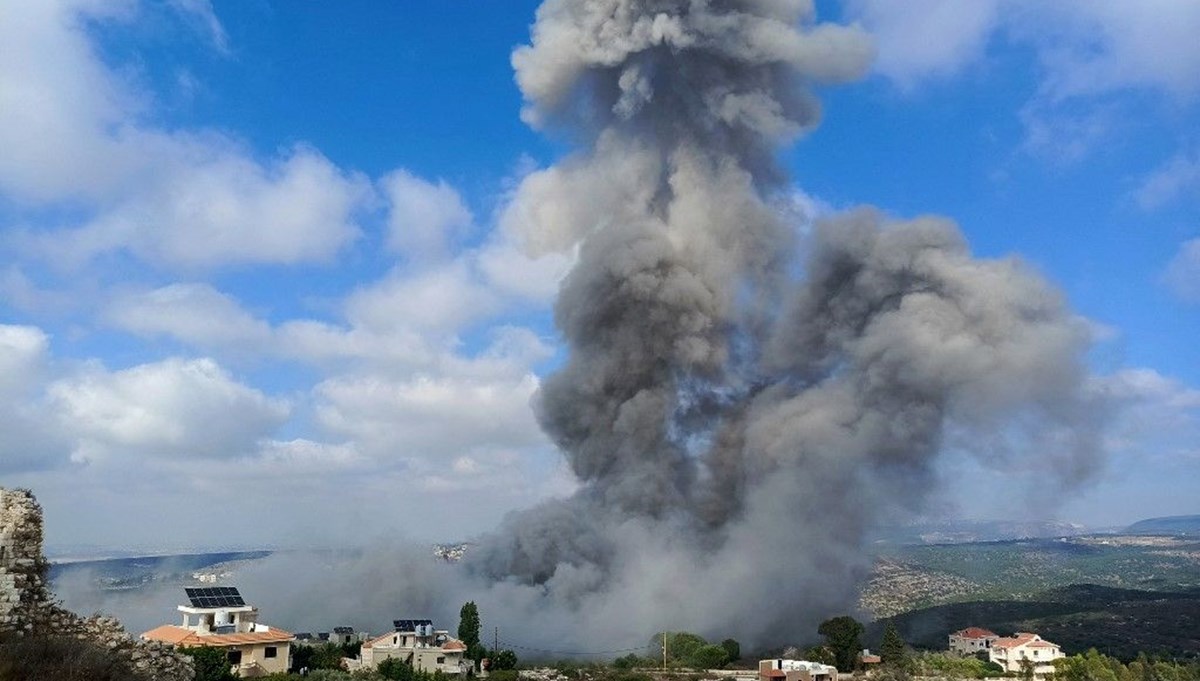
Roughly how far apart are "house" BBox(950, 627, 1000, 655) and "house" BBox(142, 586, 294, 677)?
1557 inches

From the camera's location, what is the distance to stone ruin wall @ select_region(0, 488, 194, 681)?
9.56 meters

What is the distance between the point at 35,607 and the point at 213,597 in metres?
25.8

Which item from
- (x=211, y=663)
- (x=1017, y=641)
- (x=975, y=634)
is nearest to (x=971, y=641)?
(x=975, y=634)

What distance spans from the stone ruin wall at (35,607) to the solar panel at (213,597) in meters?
24.4

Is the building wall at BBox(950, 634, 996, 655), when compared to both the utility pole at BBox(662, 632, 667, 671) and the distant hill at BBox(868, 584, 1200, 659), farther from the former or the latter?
the utility pole at BBox(662, 632, 667, 671)

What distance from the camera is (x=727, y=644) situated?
46.6m

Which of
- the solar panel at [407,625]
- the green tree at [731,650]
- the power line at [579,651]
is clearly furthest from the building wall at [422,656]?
the green tree at [731,650]

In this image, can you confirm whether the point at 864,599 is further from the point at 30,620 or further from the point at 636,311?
the point at 30,620

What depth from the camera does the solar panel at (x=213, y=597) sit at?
107 feet

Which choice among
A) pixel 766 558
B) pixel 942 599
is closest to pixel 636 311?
pixel 766 558

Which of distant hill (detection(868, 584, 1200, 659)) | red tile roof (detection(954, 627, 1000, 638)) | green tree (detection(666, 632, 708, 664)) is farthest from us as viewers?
distant hill (detection(868, 584, 1200, 659))

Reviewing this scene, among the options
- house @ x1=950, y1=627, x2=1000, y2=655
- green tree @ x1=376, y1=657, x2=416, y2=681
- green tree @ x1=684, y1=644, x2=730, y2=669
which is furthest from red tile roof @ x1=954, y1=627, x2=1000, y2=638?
green tree @ x1=376, y1=657, x2=416, y2=681

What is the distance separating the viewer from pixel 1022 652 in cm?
4859

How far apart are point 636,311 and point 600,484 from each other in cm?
1142
